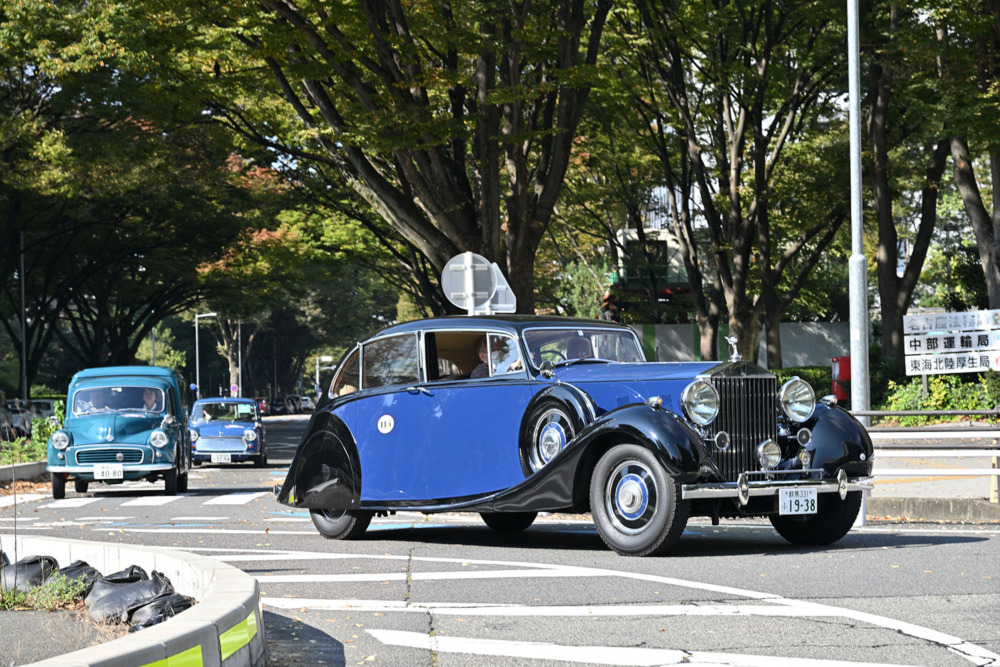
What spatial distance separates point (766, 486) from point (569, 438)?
1451 millimetres

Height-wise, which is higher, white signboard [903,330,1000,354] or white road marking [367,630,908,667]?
white signboard [903,330,1000,354]

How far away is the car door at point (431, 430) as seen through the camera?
9.98 metres

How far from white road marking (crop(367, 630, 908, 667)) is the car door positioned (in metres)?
3.67

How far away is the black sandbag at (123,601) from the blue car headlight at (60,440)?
12.3m

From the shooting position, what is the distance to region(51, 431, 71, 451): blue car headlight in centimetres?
1805

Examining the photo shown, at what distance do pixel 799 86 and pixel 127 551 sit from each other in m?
20.5

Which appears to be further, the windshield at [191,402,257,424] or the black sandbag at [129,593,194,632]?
the windshield at [191,402,257,424]

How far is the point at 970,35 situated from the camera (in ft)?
77.0

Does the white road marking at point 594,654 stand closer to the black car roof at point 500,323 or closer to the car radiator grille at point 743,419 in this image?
the car radiator grille at point 743,419

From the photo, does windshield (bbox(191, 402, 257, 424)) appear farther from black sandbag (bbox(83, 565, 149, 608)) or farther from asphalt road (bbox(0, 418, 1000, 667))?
black sandbag (bbox(83, 565, 149, 608))

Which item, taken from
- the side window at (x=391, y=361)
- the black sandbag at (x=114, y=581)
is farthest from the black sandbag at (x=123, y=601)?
the side window at (x=391, y=361)

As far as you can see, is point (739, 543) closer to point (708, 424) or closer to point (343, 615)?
point (708, 424)

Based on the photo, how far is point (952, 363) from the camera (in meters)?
27.7

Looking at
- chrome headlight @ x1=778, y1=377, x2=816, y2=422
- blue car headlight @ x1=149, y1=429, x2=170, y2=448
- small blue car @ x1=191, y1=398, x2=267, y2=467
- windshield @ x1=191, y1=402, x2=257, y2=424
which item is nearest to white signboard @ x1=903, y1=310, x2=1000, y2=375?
small blue car @ x1=191, y1=398, x2=267, y2=467
